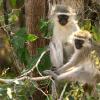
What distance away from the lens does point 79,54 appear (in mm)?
6680

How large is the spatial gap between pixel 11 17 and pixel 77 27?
1251 millimetres

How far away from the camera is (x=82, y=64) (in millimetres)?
6734

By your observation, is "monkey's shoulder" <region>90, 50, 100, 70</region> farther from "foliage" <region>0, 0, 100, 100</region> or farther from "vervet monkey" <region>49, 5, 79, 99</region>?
"vervet monkey" <region>49, 5, 79, 99</region>

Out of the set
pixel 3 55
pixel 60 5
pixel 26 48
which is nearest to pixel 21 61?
pixel 26 48

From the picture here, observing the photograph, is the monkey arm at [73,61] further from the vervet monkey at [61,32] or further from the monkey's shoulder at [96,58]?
the monkey's shoulder at [96,58]

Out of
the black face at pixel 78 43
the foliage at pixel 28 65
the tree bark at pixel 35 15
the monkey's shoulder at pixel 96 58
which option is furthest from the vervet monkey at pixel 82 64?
the tree bark at pixel 35 15

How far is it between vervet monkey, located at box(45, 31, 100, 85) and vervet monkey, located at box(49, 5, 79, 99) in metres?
0.38

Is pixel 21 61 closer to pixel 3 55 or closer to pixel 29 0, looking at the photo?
pixel 29 0

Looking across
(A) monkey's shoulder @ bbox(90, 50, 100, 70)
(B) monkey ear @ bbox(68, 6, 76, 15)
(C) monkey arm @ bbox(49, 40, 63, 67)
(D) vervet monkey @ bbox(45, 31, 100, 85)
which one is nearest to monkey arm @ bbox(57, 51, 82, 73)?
(D) vervet monkey @ bbox(45, 31, 100, 85)

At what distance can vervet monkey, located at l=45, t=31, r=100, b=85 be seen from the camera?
21.2 feet

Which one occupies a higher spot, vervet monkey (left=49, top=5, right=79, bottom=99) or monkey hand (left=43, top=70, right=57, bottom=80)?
vervet monkey (left=49, top=5, right=79, bottom=99)

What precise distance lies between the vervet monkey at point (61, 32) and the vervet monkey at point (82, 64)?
0.38 metres

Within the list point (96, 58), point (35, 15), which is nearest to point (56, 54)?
point (35, 15)

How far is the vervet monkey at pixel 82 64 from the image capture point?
6469 mm
